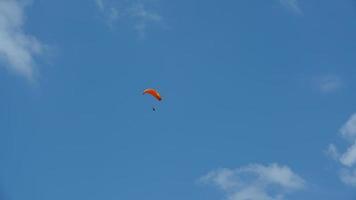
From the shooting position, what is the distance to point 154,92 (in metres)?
43.0
